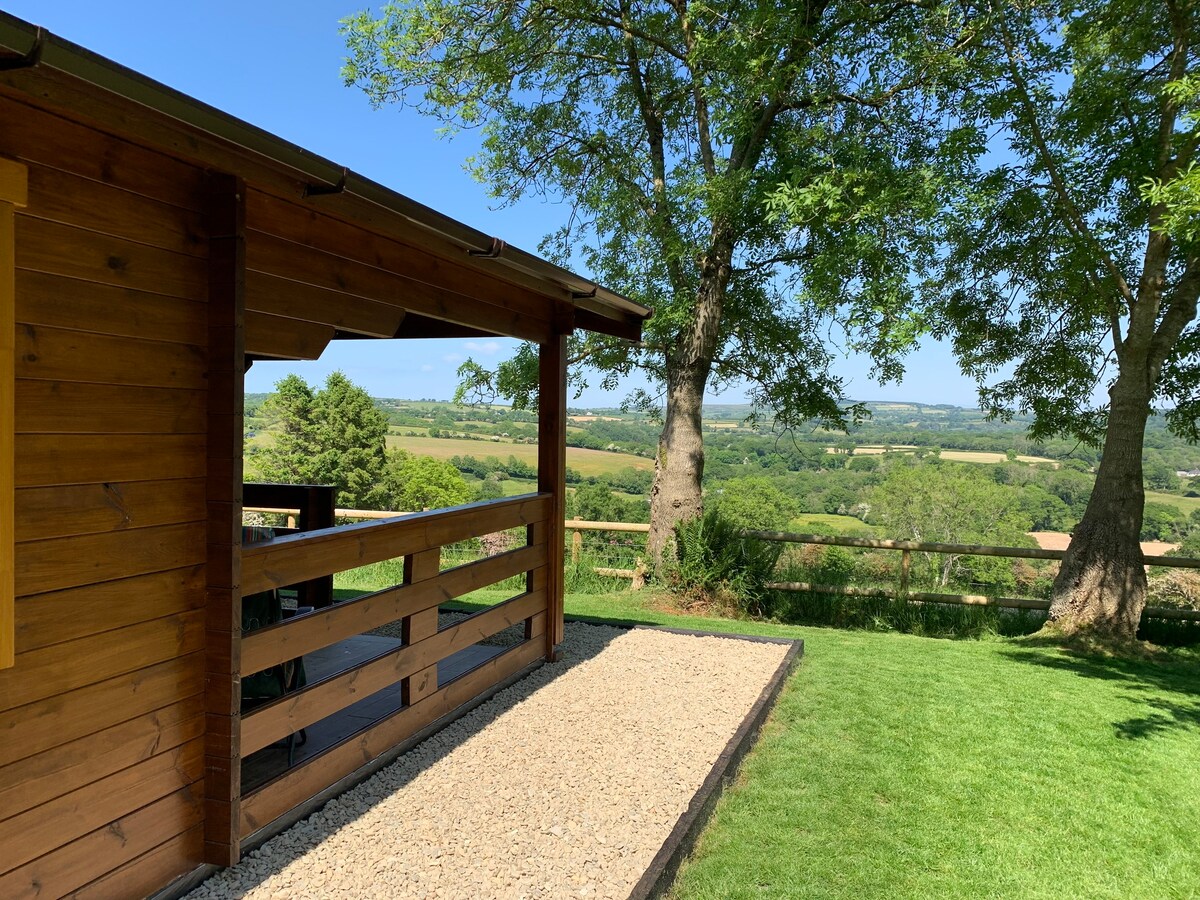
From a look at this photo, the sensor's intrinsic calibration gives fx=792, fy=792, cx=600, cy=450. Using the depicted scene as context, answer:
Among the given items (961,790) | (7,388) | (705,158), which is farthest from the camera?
(705,158)

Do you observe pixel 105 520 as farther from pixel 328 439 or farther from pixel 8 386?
pixel 328 439

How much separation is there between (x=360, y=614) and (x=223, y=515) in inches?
44.9

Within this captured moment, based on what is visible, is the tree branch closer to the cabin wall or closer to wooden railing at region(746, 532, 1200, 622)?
wooden railing at region(746, 532, 1200, 622)

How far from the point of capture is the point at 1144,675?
274 inches

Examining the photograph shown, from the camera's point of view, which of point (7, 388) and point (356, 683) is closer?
point (7, 388)

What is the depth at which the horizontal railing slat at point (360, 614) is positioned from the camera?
10.2 ft

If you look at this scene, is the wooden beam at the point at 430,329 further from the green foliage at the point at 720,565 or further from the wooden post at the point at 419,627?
the green foliage at the point at 720,565

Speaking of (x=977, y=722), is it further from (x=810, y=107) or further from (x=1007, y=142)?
(x=810, y=107)

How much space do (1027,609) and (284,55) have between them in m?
22.0

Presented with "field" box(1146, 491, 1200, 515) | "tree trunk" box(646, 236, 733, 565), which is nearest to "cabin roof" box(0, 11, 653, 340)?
"tree trunk" box(646, 236, 733, 565)

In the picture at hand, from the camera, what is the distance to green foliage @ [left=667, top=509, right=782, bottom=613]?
29.2 feet

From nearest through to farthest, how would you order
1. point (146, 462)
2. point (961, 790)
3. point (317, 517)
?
point (146, 462) < point (961, 790) < point (317, 517)

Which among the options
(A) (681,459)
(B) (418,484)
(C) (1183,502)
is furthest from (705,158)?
(B) (418,484)

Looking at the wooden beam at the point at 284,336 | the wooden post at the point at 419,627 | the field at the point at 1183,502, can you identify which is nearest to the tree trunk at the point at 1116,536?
the field at the point at 1183,502
